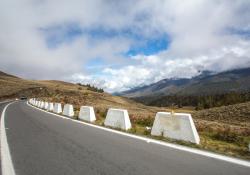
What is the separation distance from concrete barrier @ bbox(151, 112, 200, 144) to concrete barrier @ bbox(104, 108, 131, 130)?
7.33ft

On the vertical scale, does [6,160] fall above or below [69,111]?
below

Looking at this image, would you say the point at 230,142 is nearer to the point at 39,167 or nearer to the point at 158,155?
the point at 158,155

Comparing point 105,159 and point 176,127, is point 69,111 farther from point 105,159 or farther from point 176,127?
point 105,159

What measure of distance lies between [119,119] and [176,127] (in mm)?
4032

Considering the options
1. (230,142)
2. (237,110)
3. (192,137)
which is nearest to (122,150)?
(192,137)

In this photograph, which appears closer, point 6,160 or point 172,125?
point 6,160

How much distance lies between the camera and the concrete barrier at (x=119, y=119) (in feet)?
42.5

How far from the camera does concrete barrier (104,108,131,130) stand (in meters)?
12.9

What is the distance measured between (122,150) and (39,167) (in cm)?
244

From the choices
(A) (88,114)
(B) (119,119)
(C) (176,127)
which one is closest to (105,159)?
(C) (176,127)

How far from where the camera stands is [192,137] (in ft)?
30.0

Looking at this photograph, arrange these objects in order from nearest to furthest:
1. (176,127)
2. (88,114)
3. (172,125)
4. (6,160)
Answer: (6,160) → (176,127) → (172,125) → (88,114)

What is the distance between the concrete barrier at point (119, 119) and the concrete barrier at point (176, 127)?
2233 mm

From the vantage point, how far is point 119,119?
43.8 feet
